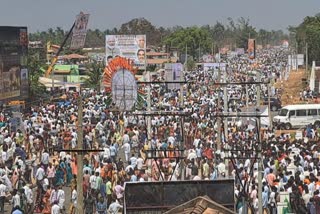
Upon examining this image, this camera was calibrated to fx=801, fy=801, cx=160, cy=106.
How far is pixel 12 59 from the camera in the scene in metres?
36.8

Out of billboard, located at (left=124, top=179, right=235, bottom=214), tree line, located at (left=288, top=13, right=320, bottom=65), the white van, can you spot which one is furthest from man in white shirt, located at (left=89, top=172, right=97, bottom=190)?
tree line, located at (left=288, top=13, right=320, bottom=65)

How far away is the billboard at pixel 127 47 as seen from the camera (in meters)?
47.5

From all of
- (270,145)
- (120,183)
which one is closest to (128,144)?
(270,145)

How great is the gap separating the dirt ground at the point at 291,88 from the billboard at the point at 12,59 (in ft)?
67.7

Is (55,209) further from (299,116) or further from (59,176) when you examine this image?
(299,116)

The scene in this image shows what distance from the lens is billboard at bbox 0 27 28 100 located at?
36.1 metres

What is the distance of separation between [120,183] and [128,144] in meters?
6.15

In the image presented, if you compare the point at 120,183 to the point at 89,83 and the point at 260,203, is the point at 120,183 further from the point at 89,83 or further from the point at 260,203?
the point at 89,83

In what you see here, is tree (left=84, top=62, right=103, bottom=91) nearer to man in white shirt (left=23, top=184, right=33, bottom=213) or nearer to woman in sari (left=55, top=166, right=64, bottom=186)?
woman in sari (left=55, top=166, right=64, bottom=186)

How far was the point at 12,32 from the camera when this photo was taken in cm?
3697

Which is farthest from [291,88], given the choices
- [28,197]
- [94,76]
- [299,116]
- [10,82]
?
[28,197]

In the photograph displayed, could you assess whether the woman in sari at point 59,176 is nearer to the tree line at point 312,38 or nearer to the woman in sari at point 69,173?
the woman in sari at point 69,173

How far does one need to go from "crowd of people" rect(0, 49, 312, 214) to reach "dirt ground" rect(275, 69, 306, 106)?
72.3ft

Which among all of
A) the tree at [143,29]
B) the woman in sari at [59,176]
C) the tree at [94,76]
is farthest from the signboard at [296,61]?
the woman in sari at [59,176]
